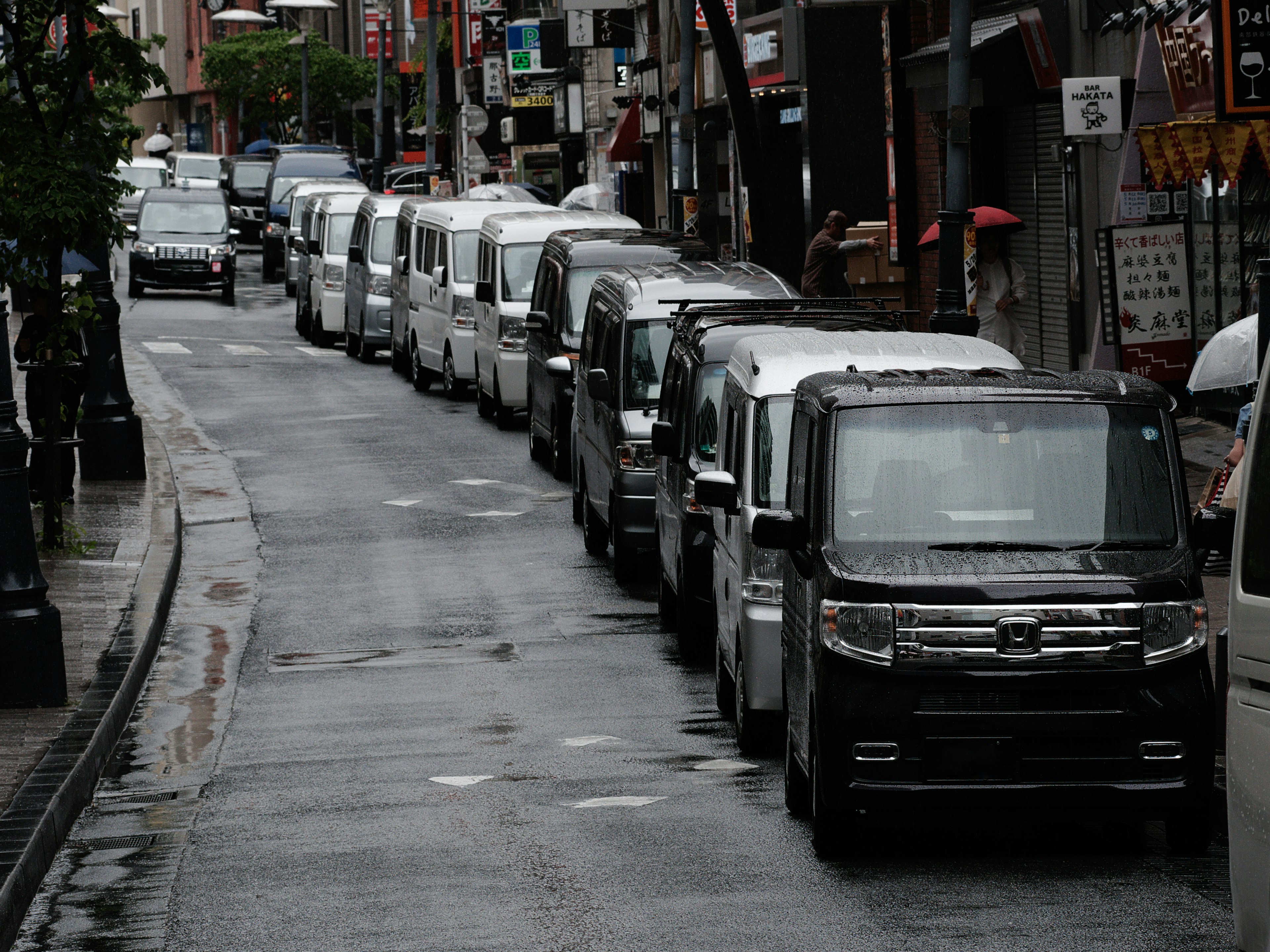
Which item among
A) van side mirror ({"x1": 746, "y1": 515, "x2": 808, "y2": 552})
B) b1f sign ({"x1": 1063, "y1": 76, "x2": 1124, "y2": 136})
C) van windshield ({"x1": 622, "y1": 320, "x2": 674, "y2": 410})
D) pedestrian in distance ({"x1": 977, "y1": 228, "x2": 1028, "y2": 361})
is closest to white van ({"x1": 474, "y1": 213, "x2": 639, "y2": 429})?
pedestrian in distance ({"x1": 977, "y1": 228, "x2": 1028, "y2": 361})

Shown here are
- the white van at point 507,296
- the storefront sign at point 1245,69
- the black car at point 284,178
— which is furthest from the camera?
the black car at point 284,178

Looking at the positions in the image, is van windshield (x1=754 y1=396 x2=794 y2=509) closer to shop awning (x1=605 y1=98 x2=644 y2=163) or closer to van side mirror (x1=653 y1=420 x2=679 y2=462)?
van side mirror (x1=653 y1=420 x2=679 y2=462)

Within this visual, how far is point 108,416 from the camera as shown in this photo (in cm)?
2055

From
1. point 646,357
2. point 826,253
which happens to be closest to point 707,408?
point 646,357

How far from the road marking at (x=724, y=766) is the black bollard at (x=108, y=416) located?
11.0 metres

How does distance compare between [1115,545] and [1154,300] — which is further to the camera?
[1154,300]

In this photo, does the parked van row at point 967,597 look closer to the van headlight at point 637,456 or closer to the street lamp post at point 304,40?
the van headlight at point 637,456

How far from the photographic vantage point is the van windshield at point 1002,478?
329 inches

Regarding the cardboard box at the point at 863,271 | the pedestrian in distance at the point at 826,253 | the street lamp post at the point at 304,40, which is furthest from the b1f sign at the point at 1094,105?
the street lamp post at the point at 304,40

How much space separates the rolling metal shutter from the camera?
25.1 metres

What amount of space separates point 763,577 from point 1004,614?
2461 millimetres

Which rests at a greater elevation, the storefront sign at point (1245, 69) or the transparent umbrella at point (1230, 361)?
the storefront sign at point (1245, 69)

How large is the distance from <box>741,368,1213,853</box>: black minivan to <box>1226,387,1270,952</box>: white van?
2173 mm

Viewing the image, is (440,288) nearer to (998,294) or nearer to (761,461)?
(998,294)
